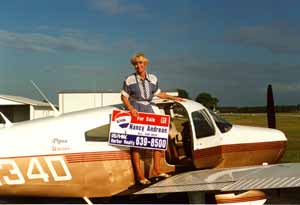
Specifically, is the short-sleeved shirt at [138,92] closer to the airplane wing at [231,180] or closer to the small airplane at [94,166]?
the small airplane at [94,166]

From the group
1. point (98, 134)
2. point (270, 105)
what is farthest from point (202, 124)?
point (270, 105)

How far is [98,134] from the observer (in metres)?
6.23

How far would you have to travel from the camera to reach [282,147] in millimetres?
7785

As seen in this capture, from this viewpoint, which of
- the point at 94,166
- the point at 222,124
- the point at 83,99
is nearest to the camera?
the point at 94,166

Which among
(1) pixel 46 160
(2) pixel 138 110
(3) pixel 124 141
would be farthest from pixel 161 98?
(1) pixel 46 160

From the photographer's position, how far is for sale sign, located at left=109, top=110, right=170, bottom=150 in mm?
6195

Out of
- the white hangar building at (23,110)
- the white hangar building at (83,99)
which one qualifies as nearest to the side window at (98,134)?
the white hangar building at (83,99)

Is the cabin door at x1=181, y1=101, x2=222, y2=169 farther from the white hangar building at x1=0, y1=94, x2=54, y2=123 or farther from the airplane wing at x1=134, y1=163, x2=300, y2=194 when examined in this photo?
the white hangar building at x1=0, y1=94, x2=54, y2=123

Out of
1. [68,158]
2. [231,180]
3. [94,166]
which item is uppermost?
[68,158]

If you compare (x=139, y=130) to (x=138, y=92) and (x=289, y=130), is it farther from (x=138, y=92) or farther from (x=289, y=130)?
(x=289, y=130)

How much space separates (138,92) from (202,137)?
1.30 m

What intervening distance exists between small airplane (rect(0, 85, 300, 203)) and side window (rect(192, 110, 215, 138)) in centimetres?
2

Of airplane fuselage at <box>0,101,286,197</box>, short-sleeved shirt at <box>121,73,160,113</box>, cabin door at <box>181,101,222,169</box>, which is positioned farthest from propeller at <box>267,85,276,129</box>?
short-sleeved shirt at <box>121,73,160,113</box>

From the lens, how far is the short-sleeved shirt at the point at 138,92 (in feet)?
20.9
